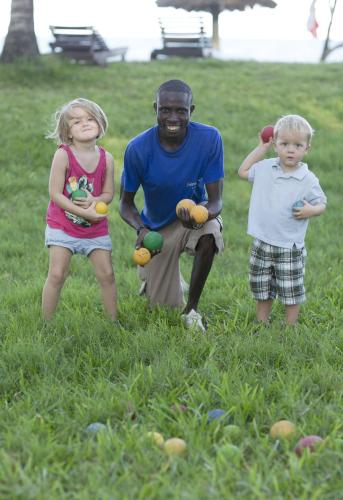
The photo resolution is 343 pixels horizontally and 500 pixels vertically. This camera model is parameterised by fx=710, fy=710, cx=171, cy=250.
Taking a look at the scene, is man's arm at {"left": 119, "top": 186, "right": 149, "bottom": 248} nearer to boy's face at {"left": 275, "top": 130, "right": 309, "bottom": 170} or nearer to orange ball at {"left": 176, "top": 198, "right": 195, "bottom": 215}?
orange ball at {"left": 176, "top": 198, "right": 195, "bottom": 215}

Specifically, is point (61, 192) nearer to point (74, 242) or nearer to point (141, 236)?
point (74, 242)

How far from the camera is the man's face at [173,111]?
424cm

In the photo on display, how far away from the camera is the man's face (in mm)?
4242

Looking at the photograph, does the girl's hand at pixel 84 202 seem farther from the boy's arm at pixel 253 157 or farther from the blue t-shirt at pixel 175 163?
the boy's arm at pixel 253 157

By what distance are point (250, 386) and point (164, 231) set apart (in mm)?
1518

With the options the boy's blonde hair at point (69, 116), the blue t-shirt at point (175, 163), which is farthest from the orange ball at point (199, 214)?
the boy's blonde hair at point (69, 116)

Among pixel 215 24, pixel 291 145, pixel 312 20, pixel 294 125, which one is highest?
pixel 294 125

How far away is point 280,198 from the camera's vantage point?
14.1ft

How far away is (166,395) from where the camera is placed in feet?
11.5

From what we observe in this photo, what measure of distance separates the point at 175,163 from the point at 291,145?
75 centimetres

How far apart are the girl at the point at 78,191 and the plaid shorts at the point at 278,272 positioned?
3.08 feet

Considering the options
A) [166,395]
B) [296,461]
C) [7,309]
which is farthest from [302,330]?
[7,309]

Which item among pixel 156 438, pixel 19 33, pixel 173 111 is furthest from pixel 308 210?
pixel 19 33

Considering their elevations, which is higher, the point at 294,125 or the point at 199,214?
the point at 294,125
